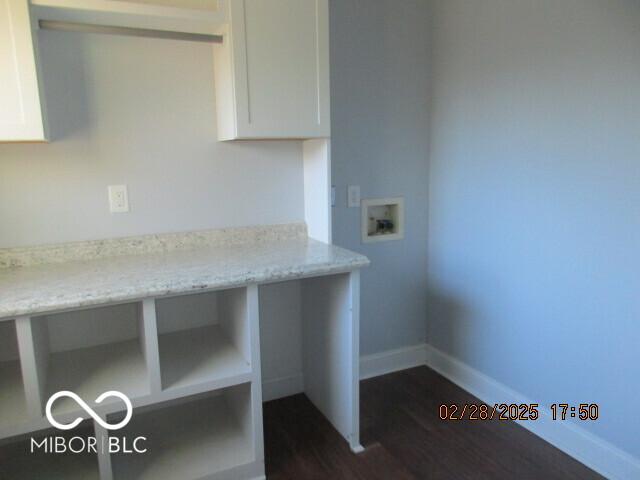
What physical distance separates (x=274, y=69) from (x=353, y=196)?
2.76 ft

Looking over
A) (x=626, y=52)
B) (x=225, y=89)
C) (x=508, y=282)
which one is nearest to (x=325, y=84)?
(x=225, y=89)

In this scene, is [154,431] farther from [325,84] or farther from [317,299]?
[325,84]

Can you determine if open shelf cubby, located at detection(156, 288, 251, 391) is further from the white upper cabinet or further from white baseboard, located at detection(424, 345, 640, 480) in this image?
white baseboard, located at detection(424, 345, 640, 480)

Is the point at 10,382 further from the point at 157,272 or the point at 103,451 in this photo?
the point at 157,272

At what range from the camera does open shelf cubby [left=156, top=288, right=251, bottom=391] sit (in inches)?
69.9

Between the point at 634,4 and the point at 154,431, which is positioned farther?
the point at 154,431

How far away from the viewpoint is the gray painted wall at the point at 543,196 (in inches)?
70.7

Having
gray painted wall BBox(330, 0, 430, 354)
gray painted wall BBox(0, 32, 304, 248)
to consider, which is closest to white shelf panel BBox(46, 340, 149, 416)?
gray painted wall BBox(0, 32, 304, 248)

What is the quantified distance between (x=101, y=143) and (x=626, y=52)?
2030mm

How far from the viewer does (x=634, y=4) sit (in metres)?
1.68

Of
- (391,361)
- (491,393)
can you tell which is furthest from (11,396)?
(491,393)

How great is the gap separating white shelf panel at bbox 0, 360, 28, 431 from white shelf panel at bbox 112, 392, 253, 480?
0.48 m

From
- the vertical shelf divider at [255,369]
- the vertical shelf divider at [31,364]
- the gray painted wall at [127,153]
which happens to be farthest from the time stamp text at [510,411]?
the vertical shelf divider at [31,364]

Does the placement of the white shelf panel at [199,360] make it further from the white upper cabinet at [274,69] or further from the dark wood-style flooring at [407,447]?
the white upper cabinet at [274,69]
